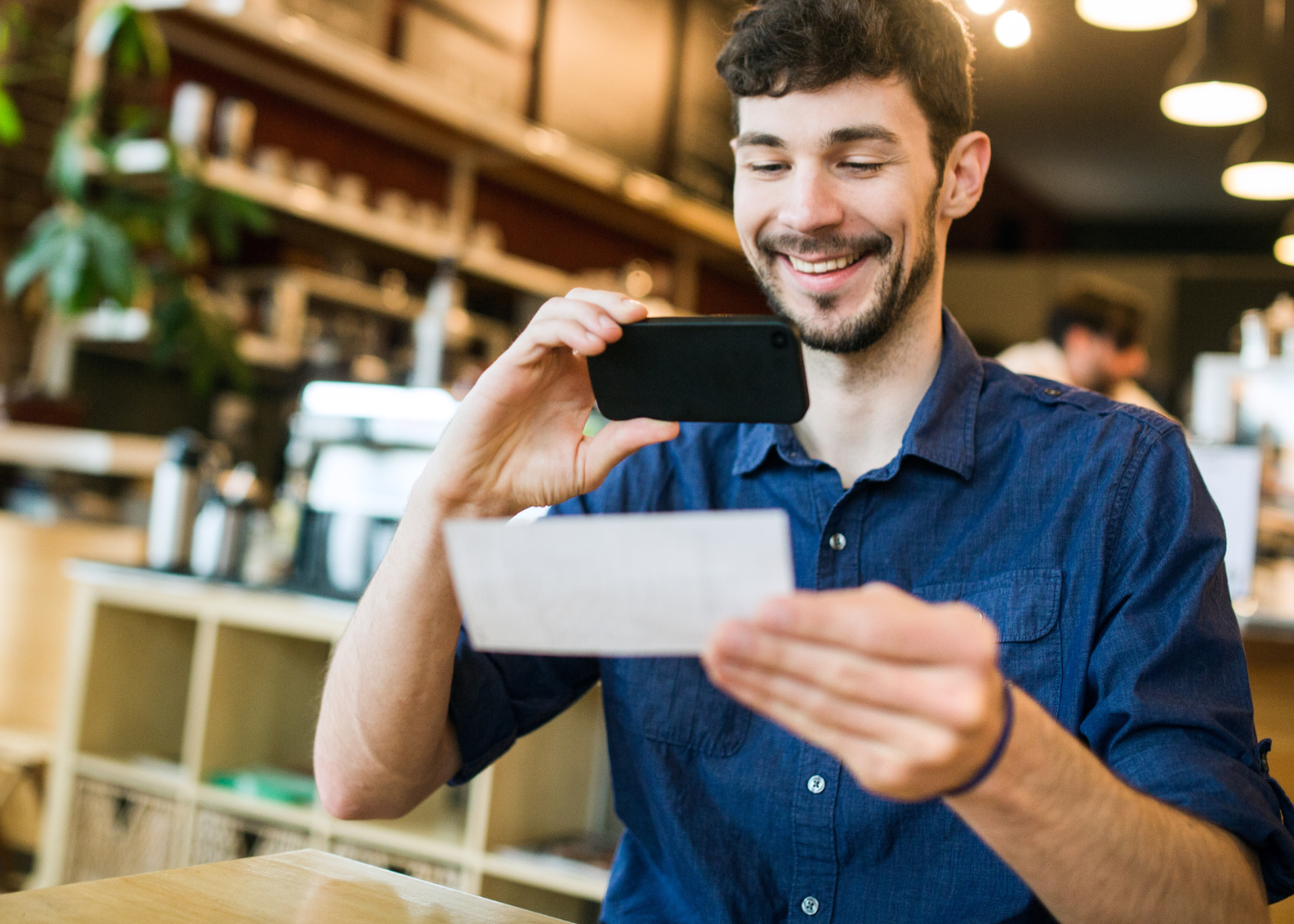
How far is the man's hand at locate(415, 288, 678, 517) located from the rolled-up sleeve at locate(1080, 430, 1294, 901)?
380mm

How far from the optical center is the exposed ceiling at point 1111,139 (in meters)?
5.21

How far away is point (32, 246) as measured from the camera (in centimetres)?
285

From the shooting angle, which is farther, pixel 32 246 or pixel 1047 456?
pixel 32 246

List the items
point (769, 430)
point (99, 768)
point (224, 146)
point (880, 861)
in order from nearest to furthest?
1. point (880, 861)
2. point (769, 430)
3. point (99, 768)
4. point (224, 146)

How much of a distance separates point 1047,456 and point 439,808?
4.41ft

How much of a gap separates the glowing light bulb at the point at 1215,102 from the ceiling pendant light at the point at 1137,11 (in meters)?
0.61

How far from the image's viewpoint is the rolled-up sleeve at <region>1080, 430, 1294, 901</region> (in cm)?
79

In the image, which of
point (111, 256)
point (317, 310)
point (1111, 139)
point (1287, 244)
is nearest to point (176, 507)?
point (111, 256)

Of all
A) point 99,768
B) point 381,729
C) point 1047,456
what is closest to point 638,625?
point 381,729

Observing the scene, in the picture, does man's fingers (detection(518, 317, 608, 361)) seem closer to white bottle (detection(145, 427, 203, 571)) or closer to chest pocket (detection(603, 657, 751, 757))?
chest pocket (detection(603, 657, 751, 757))

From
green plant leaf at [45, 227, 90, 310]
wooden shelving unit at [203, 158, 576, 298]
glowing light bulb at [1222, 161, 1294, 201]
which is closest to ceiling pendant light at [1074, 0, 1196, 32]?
glowing light bulb at [1222, 161, 1294, 201]

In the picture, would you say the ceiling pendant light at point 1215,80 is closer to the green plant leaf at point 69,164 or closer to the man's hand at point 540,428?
the green plant leaf at point 69,164

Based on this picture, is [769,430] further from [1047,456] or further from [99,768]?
[99,768]

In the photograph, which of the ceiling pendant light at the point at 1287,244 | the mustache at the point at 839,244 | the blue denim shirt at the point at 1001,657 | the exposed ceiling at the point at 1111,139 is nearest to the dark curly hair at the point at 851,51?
the mustache at the point at 839,244
